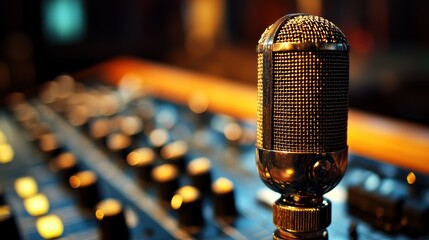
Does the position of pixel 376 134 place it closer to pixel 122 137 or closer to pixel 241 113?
pixel 241 113

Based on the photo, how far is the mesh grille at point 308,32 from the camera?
1.41ft

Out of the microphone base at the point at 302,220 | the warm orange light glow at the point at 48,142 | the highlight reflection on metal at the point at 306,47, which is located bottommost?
the warm orange light glow at the point at 48,142

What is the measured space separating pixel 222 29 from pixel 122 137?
72.3 inches

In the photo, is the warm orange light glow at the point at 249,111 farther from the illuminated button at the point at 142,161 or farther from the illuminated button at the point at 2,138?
the illuminated button at the point at 2,138

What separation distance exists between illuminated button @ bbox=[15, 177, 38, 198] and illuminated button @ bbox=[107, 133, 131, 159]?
0.17 meters

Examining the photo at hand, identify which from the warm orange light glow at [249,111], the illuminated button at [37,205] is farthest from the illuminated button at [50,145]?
the warm orange light glow at [249,111]

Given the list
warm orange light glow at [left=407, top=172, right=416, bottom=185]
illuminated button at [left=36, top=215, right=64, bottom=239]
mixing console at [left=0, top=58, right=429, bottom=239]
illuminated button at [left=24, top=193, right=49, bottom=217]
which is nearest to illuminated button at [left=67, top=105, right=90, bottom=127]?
mixing console at [left=0, top=58, right=429, bottom=239]

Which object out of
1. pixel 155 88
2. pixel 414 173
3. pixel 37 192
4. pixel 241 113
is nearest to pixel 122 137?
pixel 37 192

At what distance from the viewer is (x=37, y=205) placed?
0.77m

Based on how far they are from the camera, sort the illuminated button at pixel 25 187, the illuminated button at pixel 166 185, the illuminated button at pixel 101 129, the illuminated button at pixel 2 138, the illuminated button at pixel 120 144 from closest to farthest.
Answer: the illuminated button at pixel 166 185 → the illuminated button at pixel 25 187 → the illuminated button at pixel 120 144 → the illuminated button at pixel 101 129 → the illuminated button at pixel 2 138

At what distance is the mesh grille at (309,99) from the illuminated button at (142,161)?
1.36 feet

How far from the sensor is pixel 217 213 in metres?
0.67

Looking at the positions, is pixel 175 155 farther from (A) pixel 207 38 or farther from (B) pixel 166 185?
(A) pixel 207 38

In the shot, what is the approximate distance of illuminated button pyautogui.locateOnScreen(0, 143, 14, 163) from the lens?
1.05 metres
